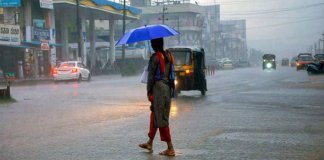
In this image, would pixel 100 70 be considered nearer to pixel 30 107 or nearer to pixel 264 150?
pixel 30 107

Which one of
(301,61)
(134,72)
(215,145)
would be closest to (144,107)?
(215,145)

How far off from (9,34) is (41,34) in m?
7.18

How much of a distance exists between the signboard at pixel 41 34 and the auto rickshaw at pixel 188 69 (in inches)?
1107

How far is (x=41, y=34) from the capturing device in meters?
48.1

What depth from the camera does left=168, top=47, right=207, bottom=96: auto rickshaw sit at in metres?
21.2

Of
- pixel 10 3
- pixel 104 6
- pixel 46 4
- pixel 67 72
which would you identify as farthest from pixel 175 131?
pixel 104 6

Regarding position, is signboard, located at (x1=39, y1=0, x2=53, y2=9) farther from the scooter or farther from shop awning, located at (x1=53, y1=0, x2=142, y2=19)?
the scooter

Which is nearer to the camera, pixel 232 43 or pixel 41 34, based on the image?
pixel 41 34

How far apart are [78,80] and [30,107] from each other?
20346mm

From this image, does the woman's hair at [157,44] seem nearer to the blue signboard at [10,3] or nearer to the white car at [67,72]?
the white car at [67,72]

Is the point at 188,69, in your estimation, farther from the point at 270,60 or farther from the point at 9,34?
the point at 270,60

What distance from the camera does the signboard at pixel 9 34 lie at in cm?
4028

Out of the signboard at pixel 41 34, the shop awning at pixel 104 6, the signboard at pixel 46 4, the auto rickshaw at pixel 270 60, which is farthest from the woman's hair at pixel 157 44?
the auto rickshaw at pixel 270 60

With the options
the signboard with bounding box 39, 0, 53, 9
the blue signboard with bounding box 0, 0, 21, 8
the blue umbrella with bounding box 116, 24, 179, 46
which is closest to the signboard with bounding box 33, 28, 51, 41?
the signboard with bounding box 39, 0, 53, 9
